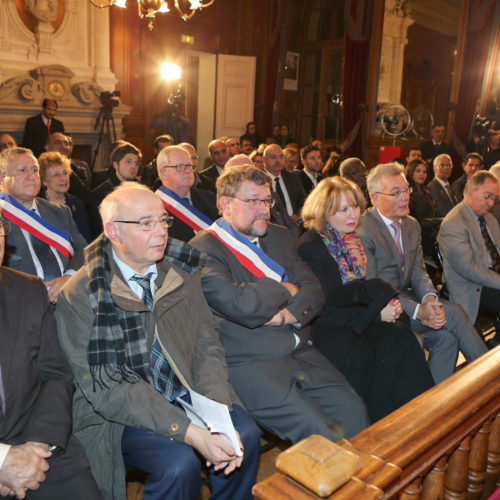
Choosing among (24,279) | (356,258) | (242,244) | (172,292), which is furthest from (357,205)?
(24,279)

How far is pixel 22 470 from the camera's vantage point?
1.33 meters

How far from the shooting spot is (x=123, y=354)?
162 cm

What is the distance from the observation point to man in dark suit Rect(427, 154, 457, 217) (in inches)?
196

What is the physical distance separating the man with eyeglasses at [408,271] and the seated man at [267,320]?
0.68 metres

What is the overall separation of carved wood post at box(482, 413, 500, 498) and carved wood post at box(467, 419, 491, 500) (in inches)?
2.5

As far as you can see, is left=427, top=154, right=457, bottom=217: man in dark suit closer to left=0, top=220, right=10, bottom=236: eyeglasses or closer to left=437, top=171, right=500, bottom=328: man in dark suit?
left=437, top=171, right=500, bottom=328: man in dark suit

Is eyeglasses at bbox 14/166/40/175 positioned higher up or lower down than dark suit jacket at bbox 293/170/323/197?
higher up

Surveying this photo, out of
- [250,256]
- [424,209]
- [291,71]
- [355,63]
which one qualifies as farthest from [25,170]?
[291,71]

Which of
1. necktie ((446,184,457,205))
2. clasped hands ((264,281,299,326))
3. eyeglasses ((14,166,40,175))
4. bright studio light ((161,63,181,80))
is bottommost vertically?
clasped hands ((264,281,299,326))

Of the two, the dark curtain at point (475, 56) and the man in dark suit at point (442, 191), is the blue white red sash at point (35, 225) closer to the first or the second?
the man in dark suit at point (442, 191)

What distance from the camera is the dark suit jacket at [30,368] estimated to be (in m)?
1.42

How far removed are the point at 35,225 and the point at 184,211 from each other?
1.06m

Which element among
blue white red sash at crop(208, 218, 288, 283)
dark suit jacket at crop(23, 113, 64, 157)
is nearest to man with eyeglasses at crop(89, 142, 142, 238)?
blue white red sash at crop(208, 218, 288, 283)

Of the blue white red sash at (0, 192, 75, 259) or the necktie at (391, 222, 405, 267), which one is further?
the necktie at (391, 222, 405, 267)
